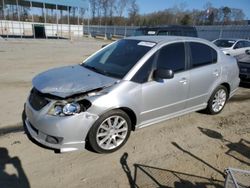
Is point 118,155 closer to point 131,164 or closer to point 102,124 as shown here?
point 131,164

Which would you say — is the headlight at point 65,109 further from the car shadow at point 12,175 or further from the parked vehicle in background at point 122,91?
the car shadow at point 12,175

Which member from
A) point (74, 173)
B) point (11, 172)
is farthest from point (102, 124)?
point (11, 172)

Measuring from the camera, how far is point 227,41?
1320 cm

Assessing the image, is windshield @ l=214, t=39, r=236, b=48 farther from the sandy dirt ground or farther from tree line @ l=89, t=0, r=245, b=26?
tree line @ l=89, t=0, r=245, b=26

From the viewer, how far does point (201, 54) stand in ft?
14.8

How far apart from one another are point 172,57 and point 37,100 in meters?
2.37

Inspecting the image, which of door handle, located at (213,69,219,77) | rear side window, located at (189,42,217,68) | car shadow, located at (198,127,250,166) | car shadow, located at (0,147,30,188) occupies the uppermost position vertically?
rear side window, located at (189,42,217,68)

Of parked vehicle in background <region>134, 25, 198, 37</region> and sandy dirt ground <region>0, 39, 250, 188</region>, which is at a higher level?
parked vehicle in background <region>134, 25, 198, 37</region>

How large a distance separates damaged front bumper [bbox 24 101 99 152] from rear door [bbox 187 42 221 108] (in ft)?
6.96

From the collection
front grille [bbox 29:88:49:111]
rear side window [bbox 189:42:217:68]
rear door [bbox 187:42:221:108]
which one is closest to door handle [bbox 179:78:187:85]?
rear door [bbox 187:42:221:108]

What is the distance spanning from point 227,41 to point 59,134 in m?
12.8

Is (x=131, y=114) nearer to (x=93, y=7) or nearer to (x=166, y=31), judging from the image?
(x=166, y=31)

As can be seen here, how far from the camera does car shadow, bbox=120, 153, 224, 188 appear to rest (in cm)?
281

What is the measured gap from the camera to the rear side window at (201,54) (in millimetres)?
4359
